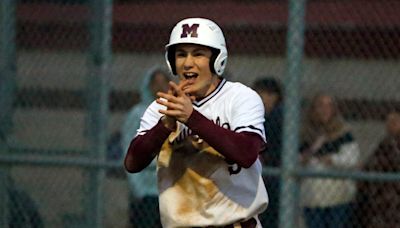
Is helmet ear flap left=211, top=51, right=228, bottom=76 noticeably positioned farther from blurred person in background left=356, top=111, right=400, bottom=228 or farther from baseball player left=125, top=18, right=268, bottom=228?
blurred person in background left=356, top=111, right=400, bottom=228

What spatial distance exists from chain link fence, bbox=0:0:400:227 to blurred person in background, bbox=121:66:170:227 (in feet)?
0.40

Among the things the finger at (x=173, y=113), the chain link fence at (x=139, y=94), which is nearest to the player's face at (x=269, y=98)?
the chain link fence at (x=139, y=94)

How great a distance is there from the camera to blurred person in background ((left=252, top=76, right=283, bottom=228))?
25.2 feet

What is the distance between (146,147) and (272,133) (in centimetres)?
284

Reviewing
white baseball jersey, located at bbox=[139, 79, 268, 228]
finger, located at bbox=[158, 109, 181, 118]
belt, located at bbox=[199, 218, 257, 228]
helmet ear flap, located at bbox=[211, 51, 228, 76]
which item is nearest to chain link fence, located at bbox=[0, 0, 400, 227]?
belt, located at bbox=[199, 218, 257, 228]

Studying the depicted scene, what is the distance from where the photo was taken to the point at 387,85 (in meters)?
7.48

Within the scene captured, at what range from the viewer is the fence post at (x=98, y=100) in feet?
26.5

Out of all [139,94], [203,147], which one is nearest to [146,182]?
[139,94]

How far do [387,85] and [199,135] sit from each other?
2899 millimetres

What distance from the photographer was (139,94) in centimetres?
831

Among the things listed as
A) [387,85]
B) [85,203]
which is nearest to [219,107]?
[387,85]

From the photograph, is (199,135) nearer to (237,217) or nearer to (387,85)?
(237,217)

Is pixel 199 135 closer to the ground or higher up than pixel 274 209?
higher up

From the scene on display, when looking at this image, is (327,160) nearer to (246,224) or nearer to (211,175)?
(246,224)
